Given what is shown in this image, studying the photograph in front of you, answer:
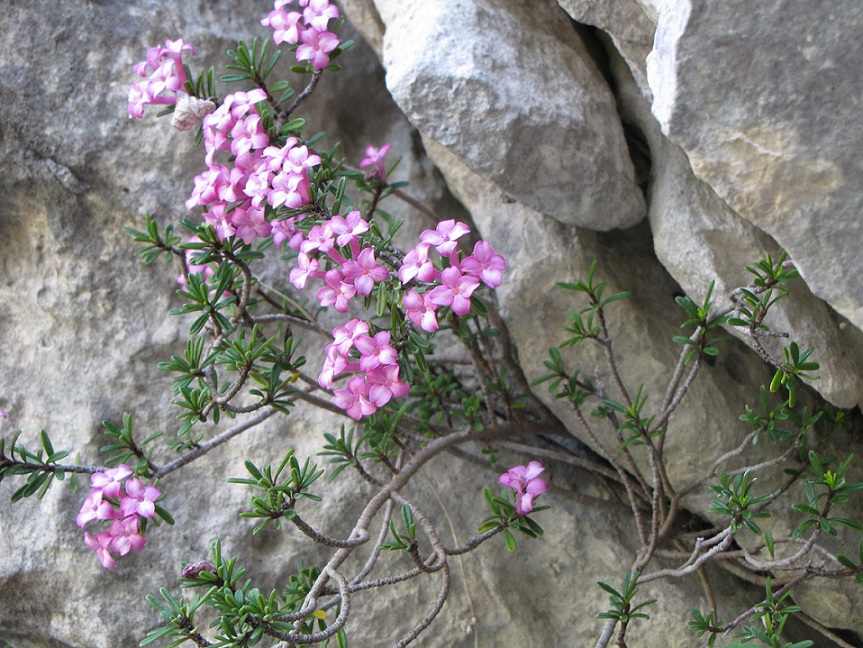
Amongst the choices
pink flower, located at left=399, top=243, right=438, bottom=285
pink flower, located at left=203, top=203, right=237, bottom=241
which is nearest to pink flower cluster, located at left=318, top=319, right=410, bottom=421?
pink flower, located at left=399, top=243, right=438, bottom=285

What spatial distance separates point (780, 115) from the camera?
1511 mm

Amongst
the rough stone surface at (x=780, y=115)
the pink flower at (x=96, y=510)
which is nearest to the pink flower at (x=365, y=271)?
the rough stone surface at (x=780, y=115)

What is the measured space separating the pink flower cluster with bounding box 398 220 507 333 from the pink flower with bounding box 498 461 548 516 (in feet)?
1.67

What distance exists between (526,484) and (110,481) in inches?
38.5

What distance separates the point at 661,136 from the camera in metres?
2.15

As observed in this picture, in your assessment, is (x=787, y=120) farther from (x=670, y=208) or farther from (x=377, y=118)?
(x=377, y=118)

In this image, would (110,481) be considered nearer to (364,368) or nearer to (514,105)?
(364,368)

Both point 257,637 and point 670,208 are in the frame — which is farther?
point 670,208

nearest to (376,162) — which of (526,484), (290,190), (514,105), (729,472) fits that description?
(514,105)

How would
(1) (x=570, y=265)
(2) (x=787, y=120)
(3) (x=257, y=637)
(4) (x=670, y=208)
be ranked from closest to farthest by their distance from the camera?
(2) (x=787, y=120) → (3) (x=257, y=637) → (4) (x=670, y=208) → (1) (x=570, y=265)

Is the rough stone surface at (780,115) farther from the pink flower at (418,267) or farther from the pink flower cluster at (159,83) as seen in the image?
the pink flower cluster at (159,83)

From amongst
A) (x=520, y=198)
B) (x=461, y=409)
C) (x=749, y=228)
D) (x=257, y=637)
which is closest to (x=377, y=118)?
(x=520, y=198)

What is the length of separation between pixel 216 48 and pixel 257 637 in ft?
5.61

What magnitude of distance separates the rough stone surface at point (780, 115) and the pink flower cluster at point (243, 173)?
0.81 metres
